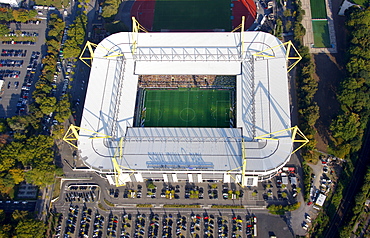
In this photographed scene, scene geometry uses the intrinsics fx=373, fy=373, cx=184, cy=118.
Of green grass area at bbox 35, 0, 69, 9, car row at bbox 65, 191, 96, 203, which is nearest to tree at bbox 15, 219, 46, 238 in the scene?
car row at bbox 65, 191, 96, 203

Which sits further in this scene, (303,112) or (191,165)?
(303,112)

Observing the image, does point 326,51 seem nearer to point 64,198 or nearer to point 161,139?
point 161,139

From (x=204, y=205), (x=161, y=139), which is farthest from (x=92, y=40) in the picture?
(x=204, y=205)

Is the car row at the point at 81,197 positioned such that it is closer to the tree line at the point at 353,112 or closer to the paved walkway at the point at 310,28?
the tree line at the point at 353,112

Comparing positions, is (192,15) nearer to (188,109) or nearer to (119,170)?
(188,109)

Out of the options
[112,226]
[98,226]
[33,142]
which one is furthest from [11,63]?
[112,226]
